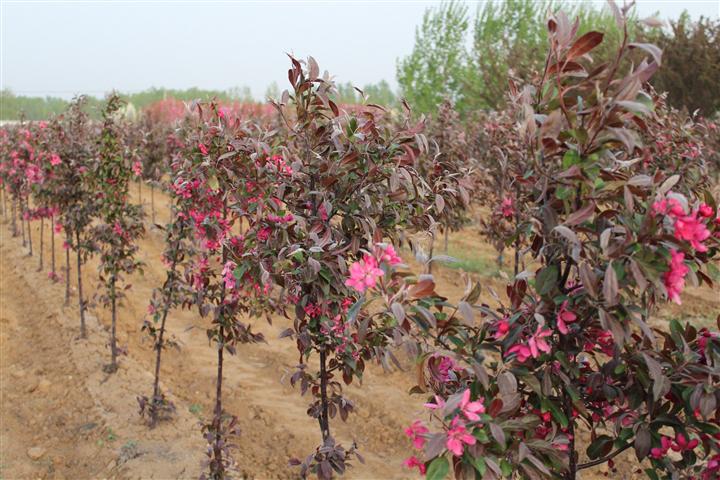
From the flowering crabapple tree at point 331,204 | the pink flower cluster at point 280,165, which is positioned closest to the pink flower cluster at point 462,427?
the flowering crabapple tree at point 331,204

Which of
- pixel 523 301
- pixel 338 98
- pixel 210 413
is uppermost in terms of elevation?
pixel 338 98

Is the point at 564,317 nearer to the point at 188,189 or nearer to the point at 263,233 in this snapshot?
the point at 263,233

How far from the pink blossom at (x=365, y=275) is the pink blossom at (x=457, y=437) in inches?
15.4

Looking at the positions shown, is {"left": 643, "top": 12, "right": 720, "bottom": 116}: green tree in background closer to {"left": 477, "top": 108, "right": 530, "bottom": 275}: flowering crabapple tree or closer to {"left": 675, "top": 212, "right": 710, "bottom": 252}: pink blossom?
{"left": 477, "top": 108, "right": 530, "bottom": 275}: flowering crabapple tree

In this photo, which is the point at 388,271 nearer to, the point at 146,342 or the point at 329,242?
the point at 329,242

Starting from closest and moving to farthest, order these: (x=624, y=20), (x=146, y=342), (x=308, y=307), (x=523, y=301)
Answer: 1. (x=624, y=20)
2. (x=523, y=301)
3. (x=308, y=307)
4. (x=146, y=342)

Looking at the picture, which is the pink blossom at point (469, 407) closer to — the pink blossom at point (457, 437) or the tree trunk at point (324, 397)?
the pink blossom at point (457, 437)

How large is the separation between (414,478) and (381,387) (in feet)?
4.88

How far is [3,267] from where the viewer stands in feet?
30.6

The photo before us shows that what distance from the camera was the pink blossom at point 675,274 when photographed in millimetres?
1211

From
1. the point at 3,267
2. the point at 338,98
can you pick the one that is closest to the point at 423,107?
the point at 3,267

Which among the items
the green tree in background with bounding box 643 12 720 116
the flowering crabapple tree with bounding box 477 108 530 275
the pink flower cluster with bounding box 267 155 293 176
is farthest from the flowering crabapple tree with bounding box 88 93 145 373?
the green tree in background with bounding box 643 12 720 116

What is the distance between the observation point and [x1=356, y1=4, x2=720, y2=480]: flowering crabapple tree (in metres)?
1.24

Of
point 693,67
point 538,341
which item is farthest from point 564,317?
point 693,67
